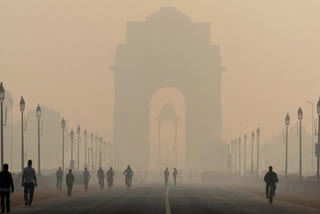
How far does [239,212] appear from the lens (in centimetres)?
4166

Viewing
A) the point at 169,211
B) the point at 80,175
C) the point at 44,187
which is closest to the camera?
the point at 169,211

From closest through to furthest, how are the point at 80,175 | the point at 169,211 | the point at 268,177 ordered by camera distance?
the point at 169,211, the point at 268,177, the point at 80,175

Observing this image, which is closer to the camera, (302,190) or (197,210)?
(197,210)

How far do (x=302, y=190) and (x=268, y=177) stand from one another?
17849 mm

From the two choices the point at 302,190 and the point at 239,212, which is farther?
the point at 302,190

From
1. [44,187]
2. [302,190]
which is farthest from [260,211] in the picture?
[44,187]

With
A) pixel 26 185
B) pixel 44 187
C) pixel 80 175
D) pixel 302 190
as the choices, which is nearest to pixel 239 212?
pixel 26 185

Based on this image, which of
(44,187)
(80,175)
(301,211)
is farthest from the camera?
(80,175)

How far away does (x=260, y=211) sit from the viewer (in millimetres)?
42781

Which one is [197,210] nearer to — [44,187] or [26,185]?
[26,185]

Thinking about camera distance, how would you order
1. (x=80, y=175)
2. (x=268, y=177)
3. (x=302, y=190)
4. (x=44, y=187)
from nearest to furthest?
(x=268, y=177)
(x=302, y=190)
(x=44, y=187)
(x=80, y=175)

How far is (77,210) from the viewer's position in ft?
140

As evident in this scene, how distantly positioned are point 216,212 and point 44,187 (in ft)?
137

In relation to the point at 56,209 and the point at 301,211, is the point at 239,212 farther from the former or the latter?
the point at 56,209
